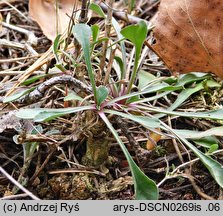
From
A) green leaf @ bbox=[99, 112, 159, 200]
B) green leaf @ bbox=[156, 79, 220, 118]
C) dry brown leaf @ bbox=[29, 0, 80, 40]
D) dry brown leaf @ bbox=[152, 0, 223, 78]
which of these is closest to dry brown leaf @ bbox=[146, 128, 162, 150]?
green leaf @ bbox=[156, 79, 220, 118]

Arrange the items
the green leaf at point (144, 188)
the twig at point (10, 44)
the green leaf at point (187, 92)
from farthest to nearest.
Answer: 1. the twig at point (10, 44)
2. the green leaf at point (187, 92)
3. the green leaf at point (144, 188)

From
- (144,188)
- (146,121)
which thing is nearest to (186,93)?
(146,121)

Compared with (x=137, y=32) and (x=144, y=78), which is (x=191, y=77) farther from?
(x=137, y=32)

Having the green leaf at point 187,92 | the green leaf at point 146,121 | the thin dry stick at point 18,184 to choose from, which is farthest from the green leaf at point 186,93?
the thin dry stick at point 18,184

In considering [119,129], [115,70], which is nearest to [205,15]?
[115,70]

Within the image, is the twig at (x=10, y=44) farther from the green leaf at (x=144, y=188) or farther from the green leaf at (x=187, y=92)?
the green leaf at (x=144, y=188)
